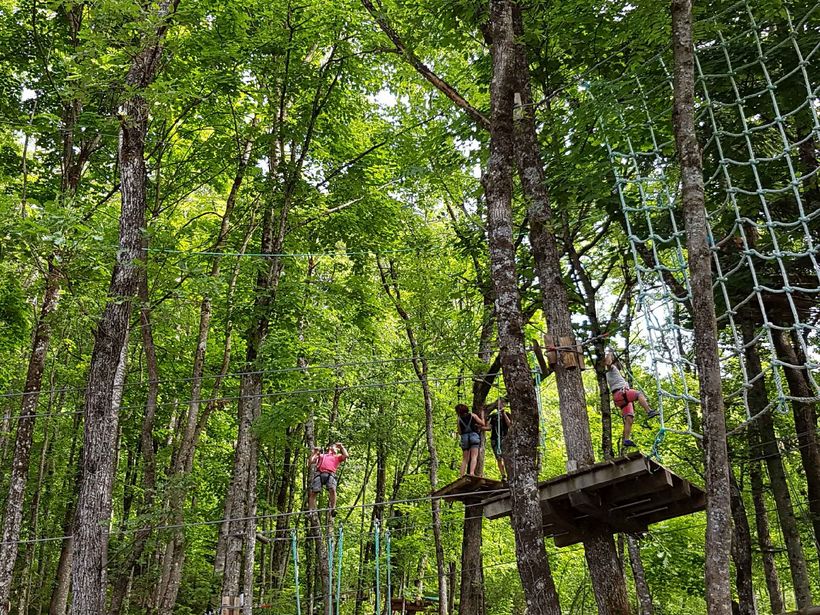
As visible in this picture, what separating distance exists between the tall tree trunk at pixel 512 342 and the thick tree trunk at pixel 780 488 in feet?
14.7

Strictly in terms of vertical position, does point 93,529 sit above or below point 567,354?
below

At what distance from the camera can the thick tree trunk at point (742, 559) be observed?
900 centimetres

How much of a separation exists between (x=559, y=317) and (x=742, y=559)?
5273mm

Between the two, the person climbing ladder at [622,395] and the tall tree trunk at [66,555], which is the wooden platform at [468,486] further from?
the tall tree trunk at [66,555]

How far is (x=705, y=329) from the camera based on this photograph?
14.6 feet

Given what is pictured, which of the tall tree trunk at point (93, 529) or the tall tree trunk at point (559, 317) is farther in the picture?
the tall tree trunk at point (93, 529)

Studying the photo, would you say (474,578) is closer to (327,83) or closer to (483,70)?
(483,70)

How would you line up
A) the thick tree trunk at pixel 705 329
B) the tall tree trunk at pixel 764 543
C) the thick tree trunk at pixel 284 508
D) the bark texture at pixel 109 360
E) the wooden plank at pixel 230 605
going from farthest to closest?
the thick tree trunk at pixel 284 508 < the tall tree trunk at pixel 764 543 < the wooden plank at pixel 230 605 < the bark texture at pixel 109 360 < the thick tree trunk at pixel 705 329

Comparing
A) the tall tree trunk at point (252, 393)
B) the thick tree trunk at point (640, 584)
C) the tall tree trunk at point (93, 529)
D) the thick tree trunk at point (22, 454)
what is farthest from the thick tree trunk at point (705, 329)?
the thick tree trunk at point (22, 454)

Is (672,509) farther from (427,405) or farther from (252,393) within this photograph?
(427,405)

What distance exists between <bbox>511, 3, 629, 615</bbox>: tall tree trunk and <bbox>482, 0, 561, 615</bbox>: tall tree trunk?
0.32m

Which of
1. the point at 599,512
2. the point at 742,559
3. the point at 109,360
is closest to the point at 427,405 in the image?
the point at 742,559

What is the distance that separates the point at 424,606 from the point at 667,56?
12.9 metres

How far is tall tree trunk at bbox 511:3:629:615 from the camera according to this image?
5898 millimetres
